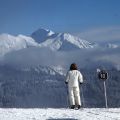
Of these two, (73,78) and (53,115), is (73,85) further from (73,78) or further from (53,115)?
(53,115)

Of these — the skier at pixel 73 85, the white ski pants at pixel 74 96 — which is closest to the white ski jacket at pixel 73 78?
the skier at pixel 73 85

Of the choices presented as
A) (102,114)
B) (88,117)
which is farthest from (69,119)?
(102,114)

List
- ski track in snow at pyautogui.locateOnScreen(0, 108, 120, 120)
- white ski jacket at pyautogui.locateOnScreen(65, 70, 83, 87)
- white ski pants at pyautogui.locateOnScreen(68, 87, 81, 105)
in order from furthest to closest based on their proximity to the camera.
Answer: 1. white ski jacket at pyautogui.locateOnScreen(65, 70, 83, 87)
2. white ski pants at pyautogui.locateOnScreen(68, 87, 81, 105)
3. ski track in snow at pyautogui.locateOnScreen(0, 108, 120, 120)

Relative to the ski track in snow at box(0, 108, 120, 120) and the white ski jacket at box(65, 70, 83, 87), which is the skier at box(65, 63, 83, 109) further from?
the ski track in snow at box(0, 108, 120, 120)

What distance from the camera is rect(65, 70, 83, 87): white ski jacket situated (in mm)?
24984

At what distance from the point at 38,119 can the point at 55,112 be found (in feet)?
7.22

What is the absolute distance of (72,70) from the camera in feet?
82.3

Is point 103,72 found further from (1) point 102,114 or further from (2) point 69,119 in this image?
(2) point 69,119

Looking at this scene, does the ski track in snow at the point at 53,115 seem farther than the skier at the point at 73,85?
No

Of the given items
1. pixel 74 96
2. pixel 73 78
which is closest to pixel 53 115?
pixel 74 96

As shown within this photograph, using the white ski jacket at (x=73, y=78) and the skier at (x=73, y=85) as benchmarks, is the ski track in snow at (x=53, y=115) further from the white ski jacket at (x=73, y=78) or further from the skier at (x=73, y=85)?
the white ski jacket at (x=73, y=78)

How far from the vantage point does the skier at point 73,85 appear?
24.8m

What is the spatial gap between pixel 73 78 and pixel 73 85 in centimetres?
34

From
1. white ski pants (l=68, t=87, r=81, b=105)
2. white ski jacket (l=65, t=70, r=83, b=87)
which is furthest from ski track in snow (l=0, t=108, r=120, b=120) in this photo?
white ski jacket (l=65, t=70, r=83, b=87)
